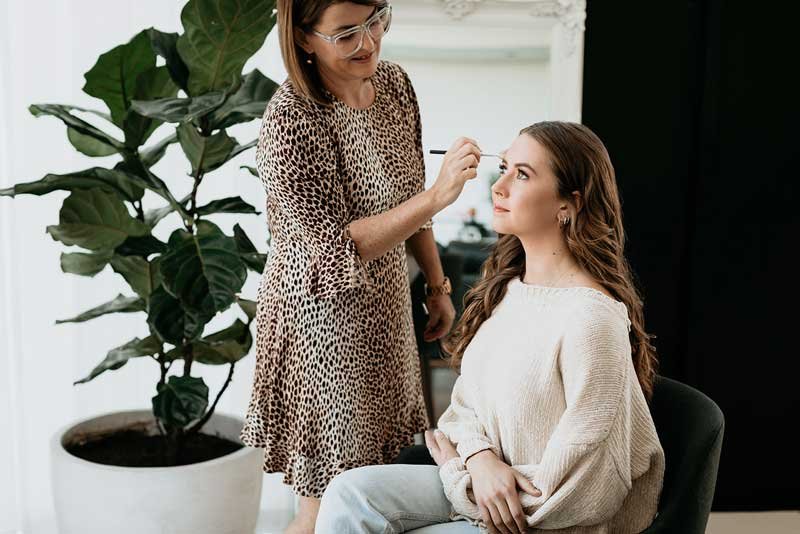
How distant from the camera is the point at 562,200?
1604 mm

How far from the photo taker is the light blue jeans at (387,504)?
4.87ft

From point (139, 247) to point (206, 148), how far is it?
11.9 inches

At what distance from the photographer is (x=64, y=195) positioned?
2795 millimetres

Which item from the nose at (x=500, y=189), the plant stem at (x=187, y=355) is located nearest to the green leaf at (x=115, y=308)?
the plant stem at (x=187, y=355)

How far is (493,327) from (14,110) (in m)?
1.78

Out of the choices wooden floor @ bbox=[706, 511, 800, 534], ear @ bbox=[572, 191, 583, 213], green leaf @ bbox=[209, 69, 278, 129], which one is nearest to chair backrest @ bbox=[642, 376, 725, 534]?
ear @ bbox=[572, 191, 583, 213]

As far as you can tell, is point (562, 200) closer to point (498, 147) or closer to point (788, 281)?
point (498, 147)

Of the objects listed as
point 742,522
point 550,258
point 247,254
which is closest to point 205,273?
point 247,254

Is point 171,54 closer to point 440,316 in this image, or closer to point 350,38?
point 350,38

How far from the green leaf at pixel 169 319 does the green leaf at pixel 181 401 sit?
5.6 inches

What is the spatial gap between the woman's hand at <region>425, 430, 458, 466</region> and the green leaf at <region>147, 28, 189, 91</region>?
1.10 metres

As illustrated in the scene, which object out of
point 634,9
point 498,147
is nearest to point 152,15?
point 498,147

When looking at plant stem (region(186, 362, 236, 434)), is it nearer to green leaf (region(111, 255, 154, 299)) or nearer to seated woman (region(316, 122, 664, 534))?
green leaf (region(111, 255, 154, 299))

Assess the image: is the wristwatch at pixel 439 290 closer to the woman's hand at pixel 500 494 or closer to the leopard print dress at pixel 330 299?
the leopard print dress at pixel 330 299
